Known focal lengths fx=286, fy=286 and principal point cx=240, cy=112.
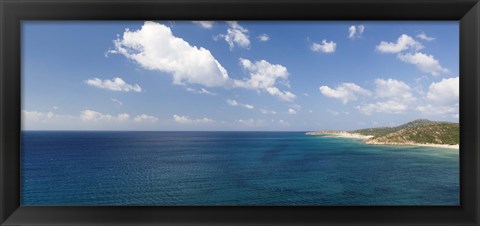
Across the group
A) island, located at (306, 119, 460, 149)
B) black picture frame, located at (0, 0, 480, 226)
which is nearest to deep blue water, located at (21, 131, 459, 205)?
island, located at (306, 119, 460, 149)

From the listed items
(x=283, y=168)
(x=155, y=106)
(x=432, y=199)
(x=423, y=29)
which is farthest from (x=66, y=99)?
(x=423, y=29)

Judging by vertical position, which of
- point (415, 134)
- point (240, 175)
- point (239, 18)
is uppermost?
point (239, 18)

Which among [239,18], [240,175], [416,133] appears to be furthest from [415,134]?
[239,18]

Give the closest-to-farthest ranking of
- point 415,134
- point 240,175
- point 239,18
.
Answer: point 239,18 → point 240,175 → point 415,134

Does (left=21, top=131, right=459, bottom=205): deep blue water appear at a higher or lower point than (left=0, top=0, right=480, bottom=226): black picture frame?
lower

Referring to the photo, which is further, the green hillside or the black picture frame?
the green hillside

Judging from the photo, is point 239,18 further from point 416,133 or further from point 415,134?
point 416,133

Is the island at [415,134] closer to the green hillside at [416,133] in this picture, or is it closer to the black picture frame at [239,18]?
the green hillside at [416,133]

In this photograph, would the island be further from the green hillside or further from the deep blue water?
the deep blue water
